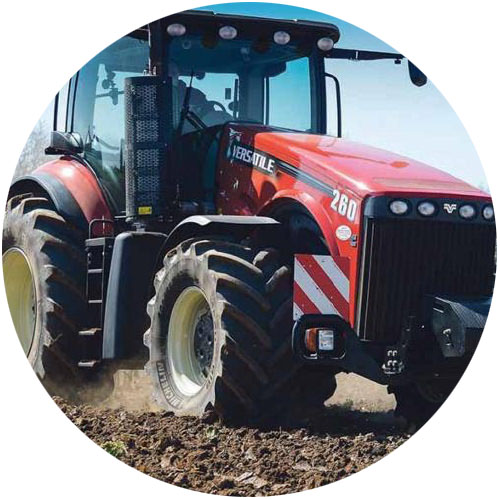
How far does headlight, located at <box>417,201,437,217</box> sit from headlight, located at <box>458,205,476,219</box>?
20cm

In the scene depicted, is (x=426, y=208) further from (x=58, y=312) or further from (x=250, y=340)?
(x=58, y=312)

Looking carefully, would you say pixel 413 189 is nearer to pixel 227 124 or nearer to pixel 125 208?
pixel 227 124

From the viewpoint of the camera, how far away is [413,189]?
22.9 ft

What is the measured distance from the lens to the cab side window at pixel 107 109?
27.1 ft

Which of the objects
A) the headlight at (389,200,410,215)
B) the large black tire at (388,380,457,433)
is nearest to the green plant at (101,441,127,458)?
the large black tire at (388,380,457,433)

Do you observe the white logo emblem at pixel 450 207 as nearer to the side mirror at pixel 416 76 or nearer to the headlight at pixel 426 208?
the headlight at pixel 426 208

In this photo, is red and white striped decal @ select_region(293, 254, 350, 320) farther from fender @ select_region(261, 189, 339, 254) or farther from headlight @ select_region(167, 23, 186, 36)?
headlight @ select_region(167, 23, 186, 36)

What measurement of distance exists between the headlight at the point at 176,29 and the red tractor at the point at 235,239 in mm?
29

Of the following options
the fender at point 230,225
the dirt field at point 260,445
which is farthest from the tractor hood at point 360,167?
the dirt field at point 260,445

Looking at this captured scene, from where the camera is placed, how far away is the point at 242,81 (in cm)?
831

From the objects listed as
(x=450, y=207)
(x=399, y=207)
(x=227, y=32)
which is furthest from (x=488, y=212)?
(x=227, y=32)

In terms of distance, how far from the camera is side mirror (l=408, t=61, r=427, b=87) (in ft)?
26.0

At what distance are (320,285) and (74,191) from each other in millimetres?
2577

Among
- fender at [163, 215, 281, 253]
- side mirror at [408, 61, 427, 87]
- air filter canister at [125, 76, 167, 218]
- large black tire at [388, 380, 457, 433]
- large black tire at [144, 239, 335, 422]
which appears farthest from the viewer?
side mirror at [408, 61, 427, 87]
